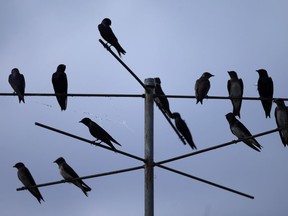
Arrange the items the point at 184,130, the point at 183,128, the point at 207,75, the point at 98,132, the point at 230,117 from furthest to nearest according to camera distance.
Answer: the point at 207,75 < the point at 230,117 < the point at 183,128 < the point at 184,130 < the point at 98,132

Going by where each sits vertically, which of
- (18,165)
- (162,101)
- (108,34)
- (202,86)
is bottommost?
(18,165)

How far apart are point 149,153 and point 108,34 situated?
18.9 feet

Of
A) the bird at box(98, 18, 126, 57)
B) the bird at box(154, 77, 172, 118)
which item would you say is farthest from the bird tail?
the bird at box(154, 77, 172, 118)

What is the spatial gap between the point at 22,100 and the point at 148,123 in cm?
467

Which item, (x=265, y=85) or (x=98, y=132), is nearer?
(x=98, y=132)

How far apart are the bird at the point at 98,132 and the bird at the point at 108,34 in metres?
1.65

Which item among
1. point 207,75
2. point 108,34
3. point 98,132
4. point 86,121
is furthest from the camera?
point 108,34

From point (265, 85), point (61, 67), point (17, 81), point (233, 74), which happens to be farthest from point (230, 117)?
point (17, 81)

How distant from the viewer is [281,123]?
923 cm

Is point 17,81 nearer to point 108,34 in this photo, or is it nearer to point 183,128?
point 108,34

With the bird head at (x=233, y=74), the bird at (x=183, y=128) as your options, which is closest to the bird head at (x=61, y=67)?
the bird at (x=183, y=128)

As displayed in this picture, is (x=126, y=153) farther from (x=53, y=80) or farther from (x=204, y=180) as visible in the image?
(x=53, y=80)

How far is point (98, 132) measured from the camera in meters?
8.27

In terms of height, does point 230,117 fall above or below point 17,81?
below
